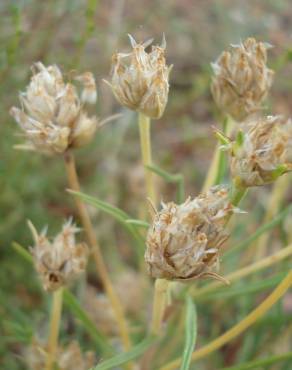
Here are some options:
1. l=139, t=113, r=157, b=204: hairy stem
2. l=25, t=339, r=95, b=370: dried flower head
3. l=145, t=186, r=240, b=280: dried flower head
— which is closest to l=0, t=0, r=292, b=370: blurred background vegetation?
l=25, t=339, r=95, b=370: dried flower head

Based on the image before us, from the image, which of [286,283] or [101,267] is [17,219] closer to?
[101,267]

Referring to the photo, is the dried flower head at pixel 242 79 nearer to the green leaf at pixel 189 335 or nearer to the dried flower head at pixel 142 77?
the dried flower head at pixel 142 77

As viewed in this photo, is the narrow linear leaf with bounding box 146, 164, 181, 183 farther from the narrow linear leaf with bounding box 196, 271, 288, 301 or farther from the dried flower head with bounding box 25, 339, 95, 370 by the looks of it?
the dried flower head with bounding box 25, 339, 95, 370

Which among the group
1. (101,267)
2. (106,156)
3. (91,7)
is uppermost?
(91,7)

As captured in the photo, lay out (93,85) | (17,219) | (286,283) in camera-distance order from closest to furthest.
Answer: (286,283), (93,85), (17,219)

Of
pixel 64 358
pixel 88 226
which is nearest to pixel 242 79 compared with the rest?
pixel 88 226

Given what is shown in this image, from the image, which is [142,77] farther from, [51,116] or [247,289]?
[247,289]

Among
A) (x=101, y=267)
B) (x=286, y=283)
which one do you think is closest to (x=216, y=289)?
(x=101, y=267)

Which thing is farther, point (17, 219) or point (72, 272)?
point (17, 219)
